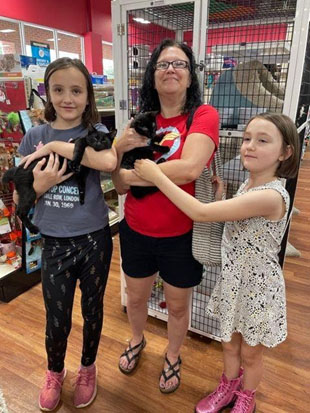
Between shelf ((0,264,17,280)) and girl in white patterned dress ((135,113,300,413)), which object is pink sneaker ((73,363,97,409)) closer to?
girl in white patterned dress ((135,113,300,413))

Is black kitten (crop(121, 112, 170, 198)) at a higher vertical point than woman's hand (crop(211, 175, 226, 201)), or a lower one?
higher

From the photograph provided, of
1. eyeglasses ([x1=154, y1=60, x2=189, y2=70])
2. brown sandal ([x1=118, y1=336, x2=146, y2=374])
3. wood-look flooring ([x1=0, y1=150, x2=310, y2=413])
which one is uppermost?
eyeglasses ([x1=154, y1=60, x2=189, y2=70])

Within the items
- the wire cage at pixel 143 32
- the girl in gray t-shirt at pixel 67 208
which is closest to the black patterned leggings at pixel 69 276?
the girl in gray t-shirt at pixel 67 208

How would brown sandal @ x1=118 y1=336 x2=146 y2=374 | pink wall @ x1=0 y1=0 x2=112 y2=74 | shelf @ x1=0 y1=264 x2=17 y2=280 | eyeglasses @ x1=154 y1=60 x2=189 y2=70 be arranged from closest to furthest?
1. eyeglasses @ x1=154 y1=60 x2=189 y2=70
2. brown sandal @ x1=118 y1=336 x2=146 y2=374
3. shelf @ x1=0 y1=264 x2=17 y2=280
4. pink wall @ x1=0 y1=0 x2=112 y2=74

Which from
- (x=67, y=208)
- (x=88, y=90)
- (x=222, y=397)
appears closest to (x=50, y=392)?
(x=222, y=397)

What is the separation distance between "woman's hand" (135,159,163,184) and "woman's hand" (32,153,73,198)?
268mm

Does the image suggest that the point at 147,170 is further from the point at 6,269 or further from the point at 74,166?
the point at 6,269

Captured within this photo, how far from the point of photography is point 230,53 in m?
1.69

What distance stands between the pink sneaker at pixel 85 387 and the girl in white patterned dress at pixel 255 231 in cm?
72

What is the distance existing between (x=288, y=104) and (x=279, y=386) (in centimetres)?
145

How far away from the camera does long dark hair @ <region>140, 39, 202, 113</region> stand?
1251 mm

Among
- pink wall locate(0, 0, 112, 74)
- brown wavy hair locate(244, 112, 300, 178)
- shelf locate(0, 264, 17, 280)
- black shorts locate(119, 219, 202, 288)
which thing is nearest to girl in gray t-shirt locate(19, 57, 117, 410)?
black shorts locate(119, 219, 202, 288)

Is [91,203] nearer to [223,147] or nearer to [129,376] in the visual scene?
[223,147]

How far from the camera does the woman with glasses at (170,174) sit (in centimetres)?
116
